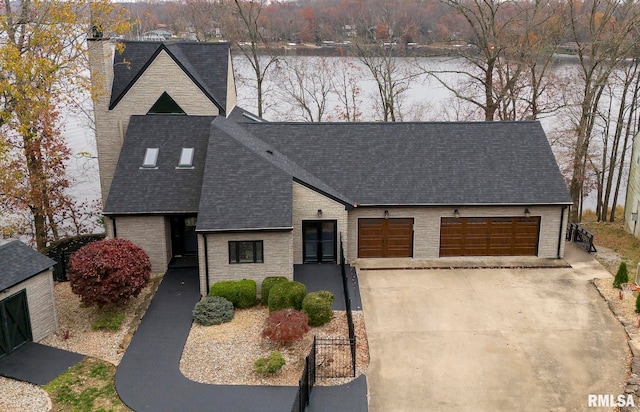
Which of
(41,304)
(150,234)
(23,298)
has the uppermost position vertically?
(150,234)

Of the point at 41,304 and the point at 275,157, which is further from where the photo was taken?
the point at 275,157

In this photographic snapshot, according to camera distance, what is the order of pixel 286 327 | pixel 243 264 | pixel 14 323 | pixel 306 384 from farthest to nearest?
pixel 243 264
pixel 14 323
pixel 286 327
pixel 306 384

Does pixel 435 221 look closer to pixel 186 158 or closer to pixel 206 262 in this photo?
pixel 206 262

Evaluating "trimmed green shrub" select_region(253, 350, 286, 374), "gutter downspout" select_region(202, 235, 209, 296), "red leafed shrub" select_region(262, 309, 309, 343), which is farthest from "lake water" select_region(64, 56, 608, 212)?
"trimmed green shrub" select_region(253, 350, 286, 374)

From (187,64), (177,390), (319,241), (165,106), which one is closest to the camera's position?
(177,390)

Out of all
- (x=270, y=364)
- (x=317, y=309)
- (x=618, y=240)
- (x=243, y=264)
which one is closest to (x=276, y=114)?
(x=618, y=240)

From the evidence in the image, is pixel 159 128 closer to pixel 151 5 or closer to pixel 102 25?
pixel 102 25

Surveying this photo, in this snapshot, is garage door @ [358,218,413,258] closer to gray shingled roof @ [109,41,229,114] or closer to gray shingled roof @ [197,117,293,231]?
gray shingled roof @ [197,117,293,231]
